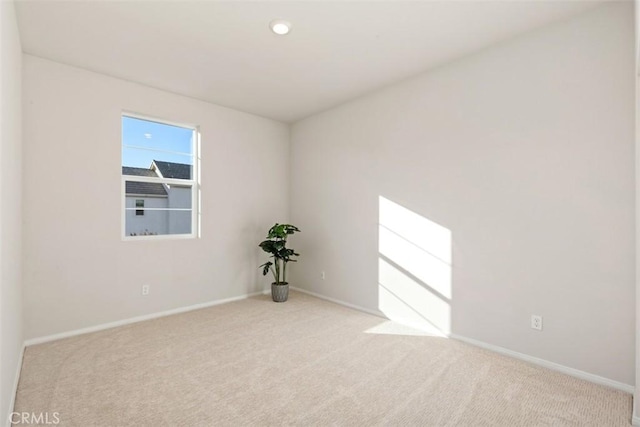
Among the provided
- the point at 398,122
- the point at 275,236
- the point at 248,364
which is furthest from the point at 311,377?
the point at 398,122

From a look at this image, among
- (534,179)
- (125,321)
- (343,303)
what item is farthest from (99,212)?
(534,179)

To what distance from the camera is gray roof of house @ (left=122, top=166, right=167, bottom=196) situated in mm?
→ 3568

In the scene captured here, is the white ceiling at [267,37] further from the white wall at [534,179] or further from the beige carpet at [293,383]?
the beige carpet at [293,383]

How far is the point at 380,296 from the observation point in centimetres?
374

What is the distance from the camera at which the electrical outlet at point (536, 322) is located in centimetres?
252

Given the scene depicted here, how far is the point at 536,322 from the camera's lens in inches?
100

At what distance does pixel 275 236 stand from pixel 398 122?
86.2 inches

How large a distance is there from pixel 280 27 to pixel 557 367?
136 inches

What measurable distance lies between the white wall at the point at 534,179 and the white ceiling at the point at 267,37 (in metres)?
0.24

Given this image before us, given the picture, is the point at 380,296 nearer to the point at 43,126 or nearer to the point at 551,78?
the point at 551,78

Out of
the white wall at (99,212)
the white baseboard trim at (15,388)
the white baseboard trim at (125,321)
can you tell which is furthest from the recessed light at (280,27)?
the white baseboard trim at (125,321)

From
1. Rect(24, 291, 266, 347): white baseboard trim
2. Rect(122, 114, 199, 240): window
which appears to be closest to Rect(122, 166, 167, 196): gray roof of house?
Rect(122, 114, 199, 240): window

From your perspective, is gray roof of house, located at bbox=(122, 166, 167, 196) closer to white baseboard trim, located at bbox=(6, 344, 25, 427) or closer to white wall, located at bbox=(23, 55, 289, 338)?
white wall, located at bbox=(23, 55, 289, 338)

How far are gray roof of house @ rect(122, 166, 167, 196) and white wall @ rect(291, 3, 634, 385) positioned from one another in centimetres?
268
